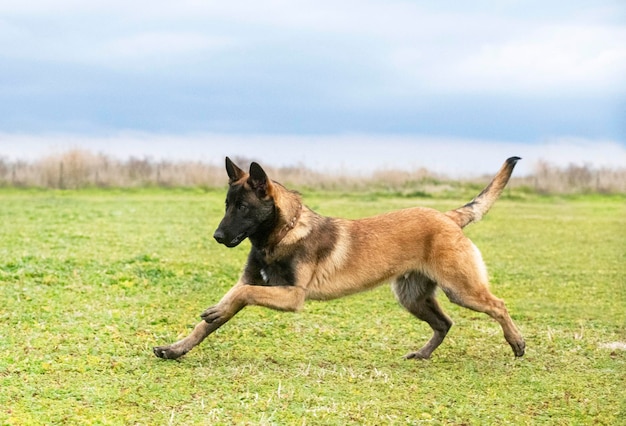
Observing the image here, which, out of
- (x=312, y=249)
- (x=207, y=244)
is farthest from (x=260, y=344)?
(x=207, y=244)

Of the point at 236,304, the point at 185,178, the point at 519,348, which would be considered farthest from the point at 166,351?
the point at 185,178

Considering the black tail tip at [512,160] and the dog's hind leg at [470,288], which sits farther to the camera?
the black tail tip at [512,160]

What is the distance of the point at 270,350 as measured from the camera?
295 inches

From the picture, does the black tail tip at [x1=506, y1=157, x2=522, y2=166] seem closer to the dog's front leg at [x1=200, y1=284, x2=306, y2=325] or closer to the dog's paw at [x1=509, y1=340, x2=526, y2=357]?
the dog's paw at [x1=509, y1=340, x2=526, y2=357]

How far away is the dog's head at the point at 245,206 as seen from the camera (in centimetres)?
674

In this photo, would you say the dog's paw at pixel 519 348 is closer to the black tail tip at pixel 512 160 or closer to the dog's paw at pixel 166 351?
the black tail tip at pixel 512 160

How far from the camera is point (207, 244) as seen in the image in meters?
15.1

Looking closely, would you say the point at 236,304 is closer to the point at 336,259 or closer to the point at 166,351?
the point at 166,351

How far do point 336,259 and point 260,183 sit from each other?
0.96 m

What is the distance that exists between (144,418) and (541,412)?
8.75ft

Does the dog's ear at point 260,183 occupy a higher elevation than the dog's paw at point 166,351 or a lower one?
higher

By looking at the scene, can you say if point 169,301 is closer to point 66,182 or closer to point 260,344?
point 260,344

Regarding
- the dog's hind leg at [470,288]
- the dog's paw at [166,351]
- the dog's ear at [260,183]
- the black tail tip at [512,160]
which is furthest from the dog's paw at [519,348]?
the dog's paw at [166,351]

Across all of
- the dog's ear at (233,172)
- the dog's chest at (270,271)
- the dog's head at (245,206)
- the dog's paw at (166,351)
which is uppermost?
the dog's ear at (233,172)
